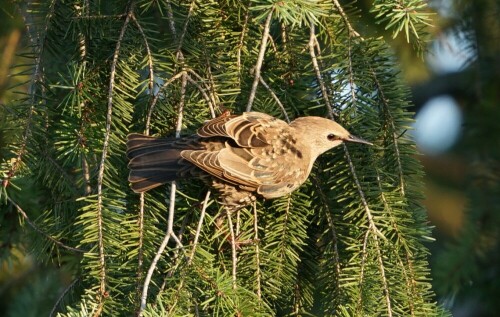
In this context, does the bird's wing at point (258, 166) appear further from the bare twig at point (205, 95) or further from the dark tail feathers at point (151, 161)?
the bare twig at point (205, 95)

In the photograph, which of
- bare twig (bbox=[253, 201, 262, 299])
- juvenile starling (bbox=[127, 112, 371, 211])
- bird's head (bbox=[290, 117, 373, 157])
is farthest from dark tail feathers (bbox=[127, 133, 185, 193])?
bird's head (bbox=[290, 117, 373, 157])

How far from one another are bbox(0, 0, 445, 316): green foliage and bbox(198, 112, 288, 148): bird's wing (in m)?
0.06

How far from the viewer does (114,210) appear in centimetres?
283

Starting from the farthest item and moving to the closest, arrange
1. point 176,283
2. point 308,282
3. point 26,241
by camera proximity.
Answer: point 26,241 < point 308,282 < point 176,283

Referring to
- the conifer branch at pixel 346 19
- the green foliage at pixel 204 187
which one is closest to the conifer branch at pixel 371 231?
the green foliage at pixel 204 187

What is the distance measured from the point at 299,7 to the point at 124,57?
2.34 feet

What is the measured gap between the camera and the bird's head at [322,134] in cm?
299

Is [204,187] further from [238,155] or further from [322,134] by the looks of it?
[322,134]

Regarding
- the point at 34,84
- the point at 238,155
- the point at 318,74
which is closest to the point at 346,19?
the point at 318,74

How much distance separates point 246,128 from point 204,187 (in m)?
0.28

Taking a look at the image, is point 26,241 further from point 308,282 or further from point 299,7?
point 299,7

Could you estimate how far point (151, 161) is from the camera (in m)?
2.93

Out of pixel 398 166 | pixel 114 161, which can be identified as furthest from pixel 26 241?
pixel 398 166

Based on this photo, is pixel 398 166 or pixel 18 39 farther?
pixel 18 39
